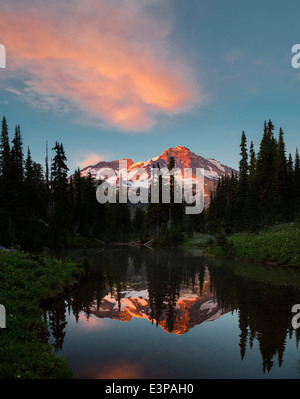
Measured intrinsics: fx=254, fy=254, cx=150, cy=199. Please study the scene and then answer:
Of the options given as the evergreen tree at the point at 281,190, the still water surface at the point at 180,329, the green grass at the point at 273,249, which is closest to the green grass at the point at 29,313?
the still water surface at the point at 180,329

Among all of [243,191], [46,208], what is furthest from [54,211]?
[243,191]

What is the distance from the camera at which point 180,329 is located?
33.4ft

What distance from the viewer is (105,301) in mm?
13898

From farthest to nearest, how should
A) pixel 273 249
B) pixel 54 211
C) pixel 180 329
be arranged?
pixel 54 211
pixel 273 249
pixel 180 329

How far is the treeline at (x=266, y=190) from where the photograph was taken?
44.9 metres

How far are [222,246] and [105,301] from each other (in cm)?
2148

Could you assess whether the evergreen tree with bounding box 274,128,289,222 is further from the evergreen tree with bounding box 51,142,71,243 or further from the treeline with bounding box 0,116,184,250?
the evergreen tree with bounding box 51,142,71,243

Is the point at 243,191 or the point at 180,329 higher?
the point at 243,191

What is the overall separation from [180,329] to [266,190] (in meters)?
51.5

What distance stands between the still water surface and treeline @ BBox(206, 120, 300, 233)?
2478cm

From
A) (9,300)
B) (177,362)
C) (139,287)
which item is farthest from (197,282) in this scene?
(9,300)

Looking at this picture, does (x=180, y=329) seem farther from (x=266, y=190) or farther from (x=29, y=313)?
(x=266, y=190)

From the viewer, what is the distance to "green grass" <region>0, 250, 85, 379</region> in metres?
5.94

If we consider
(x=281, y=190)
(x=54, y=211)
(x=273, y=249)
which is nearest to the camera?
(x=273, y=249)
